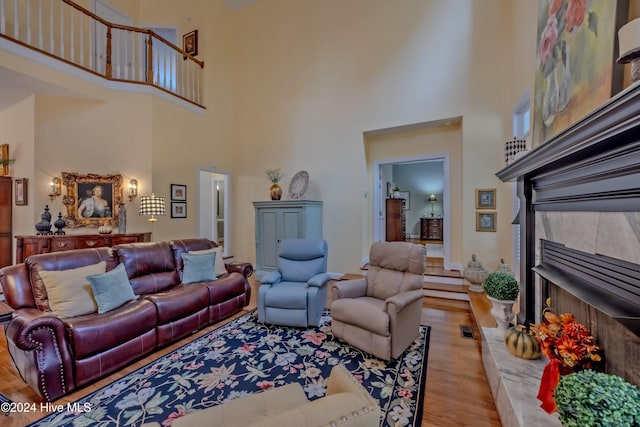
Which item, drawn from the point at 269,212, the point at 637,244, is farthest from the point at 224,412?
the point at 269,212

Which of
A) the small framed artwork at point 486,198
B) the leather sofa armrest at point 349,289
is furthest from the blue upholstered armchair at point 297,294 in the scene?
the small framed artwork at point 486,198

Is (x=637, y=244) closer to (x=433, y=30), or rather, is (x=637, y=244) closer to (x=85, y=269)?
(x=85, y=269)

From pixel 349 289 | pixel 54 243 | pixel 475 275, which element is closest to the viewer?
pixel 349 289

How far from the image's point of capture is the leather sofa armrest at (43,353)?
185 cm

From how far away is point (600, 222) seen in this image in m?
1.37

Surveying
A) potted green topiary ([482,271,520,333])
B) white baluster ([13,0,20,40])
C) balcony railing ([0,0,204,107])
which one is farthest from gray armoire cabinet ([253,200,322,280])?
white baluster ([13,0,20,40])

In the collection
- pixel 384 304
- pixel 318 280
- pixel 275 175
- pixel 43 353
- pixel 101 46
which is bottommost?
pixel 43 353

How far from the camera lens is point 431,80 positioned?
4602mm

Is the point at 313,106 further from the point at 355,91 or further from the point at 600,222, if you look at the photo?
the point at 600,222

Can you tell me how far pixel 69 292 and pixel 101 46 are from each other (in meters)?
5.15

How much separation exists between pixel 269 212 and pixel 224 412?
170 inches

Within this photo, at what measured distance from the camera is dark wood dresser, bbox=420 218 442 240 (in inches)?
377

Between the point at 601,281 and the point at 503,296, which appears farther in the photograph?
the point at 503,296

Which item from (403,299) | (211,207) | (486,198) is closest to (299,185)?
(211,207)
